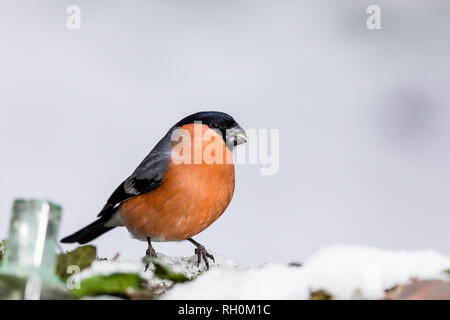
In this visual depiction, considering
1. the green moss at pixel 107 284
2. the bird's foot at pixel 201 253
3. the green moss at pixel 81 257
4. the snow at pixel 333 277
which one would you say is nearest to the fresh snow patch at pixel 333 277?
the snow at pixel 333 277

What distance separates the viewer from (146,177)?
10.7 feet

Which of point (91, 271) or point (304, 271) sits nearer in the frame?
point (304, 271)

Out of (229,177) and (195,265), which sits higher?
(229,177)

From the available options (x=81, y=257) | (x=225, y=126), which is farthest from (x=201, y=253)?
(x=81, y=257)

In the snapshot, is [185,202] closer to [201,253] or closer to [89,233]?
[201,253]

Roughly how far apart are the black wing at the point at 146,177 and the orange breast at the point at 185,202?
7cm

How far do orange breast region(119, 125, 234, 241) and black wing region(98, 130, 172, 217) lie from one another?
0.21 ft

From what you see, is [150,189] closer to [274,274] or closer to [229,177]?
[229,177]

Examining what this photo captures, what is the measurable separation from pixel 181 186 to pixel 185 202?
0.31 feet

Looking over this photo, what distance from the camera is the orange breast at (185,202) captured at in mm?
2992
